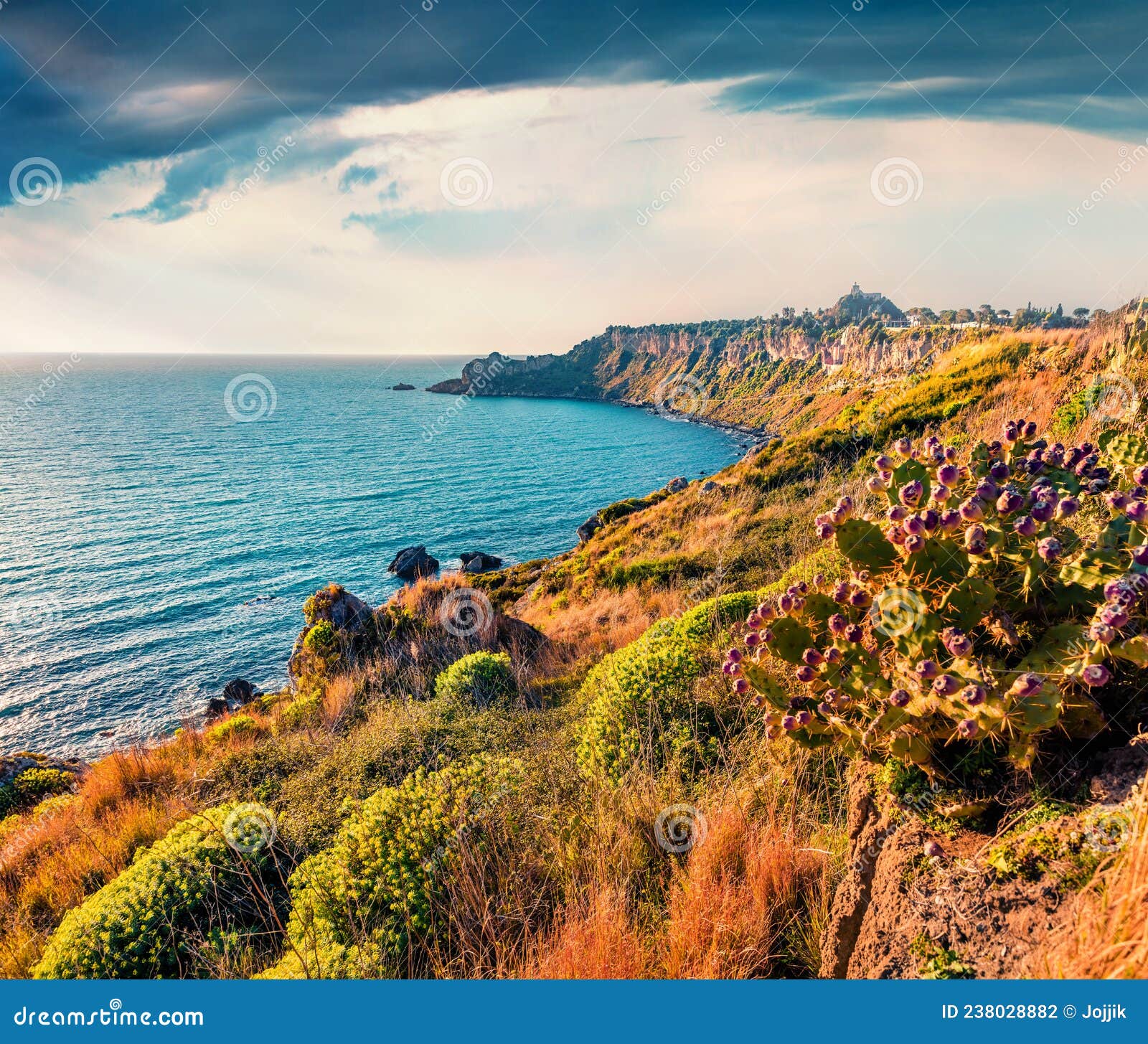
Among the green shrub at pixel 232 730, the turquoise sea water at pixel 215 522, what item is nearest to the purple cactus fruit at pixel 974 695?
the green shrub at pixel 232 730

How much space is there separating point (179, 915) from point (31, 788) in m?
8.73

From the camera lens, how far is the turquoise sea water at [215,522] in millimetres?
23797

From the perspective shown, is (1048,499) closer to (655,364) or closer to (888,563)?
(888,563)

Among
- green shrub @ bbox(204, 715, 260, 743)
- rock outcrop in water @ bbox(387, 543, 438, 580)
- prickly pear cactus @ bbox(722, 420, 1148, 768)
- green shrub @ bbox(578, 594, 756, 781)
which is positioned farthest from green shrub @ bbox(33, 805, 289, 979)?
rock outcrop in water @ bbox(387, 543, 438, 580)

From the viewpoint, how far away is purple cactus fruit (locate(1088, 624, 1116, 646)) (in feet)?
6.64

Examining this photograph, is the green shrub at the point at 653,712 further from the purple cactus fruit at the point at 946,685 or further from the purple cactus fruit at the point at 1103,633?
the purple cactus fruit at the point at 1103,633

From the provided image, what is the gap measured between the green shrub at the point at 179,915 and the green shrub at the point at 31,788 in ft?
24.7

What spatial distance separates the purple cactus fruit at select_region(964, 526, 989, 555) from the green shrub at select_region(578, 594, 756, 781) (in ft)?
7.86

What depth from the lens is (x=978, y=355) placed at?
1700 centimetres

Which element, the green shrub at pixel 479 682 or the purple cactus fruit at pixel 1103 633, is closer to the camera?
the purple cactus fruit at pixel 1103 633

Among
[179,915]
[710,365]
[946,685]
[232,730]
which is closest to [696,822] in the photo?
[946,685]

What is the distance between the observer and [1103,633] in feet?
6.64

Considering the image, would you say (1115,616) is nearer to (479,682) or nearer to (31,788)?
(479,682)

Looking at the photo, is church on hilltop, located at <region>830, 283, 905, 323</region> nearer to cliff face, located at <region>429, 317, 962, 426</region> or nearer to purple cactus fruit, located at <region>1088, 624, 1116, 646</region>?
cliff face, located at <region>429, 317, 962, 426</region>
